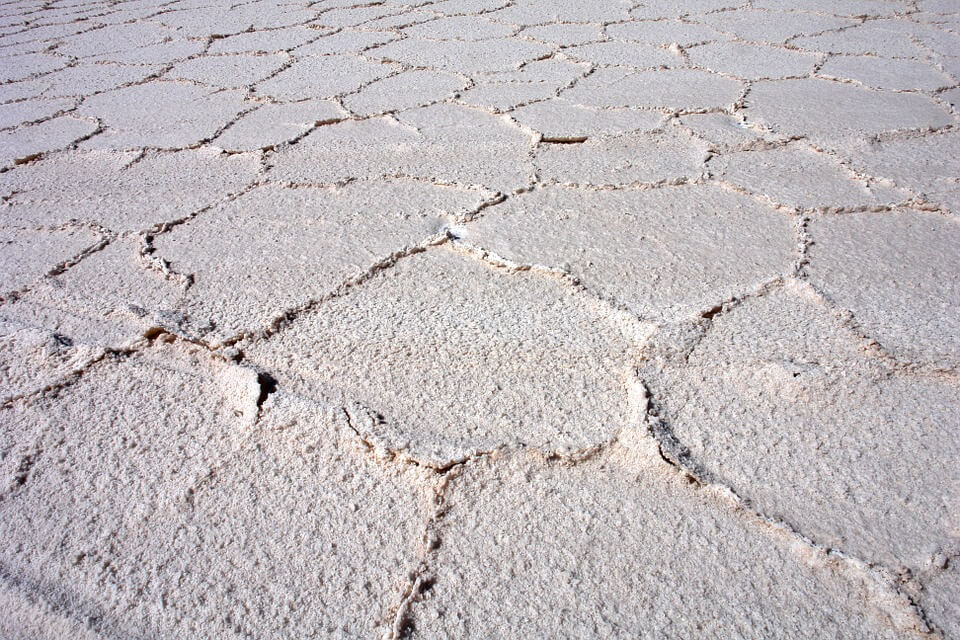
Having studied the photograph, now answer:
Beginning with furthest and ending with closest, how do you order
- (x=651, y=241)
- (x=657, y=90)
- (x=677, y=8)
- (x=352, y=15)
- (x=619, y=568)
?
(x=352, y=15), (x=677, y=8), (x=657, y=90), (x=651, y=241), (x=619, y=568)

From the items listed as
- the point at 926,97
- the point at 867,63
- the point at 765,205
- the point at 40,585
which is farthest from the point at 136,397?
the point at 867,63

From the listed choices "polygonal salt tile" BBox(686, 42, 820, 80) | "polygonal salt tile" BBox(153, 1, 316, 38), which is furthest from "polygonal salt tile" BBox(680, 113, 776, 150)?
"polygonal salt tile" BBox(153, 1, 316, 38)

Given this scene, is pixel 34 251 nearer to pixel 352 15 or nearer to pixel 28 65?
pixel 28 65

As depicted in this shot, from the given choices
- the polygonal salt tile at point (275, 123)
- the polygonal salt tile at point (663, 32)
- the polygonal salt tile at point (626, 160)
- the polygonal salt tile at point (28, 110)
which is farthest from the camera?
the polygonal salt tile at point (663, 32)

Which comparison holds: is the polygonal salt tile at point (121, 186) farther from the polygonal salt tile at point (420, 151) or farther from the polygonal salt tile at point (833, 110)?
the polygonal salt tile at point (833, 110)

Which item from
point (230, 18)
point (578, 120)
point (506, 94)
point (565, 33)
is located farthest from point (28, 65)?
point (578, 120)

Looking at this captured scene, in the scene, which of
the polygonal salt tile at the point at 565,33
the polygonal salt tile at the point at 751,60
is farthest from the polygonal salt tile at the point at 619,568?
the polygonal salt tile at the point at 565,33

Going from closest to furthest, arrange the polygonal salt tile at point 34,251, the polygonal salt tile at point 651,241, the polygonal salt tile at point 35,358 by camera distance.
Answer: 1. the polygonal salt tile at point 35,358
2. the polygonal salt tile at point 651,241
3. the polygonal salt tile at point 34,251

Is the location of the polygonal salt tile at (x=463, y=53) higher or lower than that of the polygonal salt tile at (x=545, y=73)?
lower
